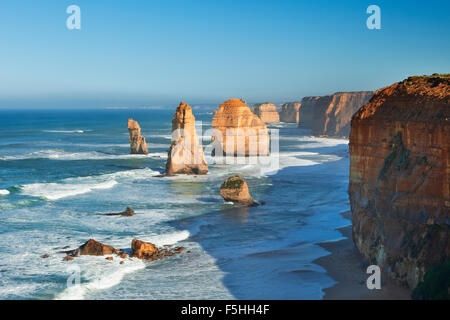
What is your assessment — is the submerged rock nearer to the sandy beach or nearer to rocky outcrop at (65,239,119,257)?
rocky outcrop at (65,239,119,257)

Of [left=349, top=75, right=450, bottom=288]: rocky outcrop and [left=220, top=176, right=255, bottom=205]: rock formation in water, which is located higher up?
[left=349, top=75, right=450, bottom=288]: rocky outcrop

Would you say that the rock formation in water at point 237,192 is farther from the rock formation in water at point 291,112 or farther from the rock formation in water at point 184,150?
the rock formation in water at point 291,112

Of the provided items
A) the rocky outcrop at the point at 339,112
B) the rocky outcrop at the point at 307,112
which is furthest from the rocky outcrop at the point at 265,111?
the rocky outcrop at the point at 339,112

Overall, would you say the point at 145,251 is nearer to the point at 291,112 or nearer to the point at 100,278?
the point at 100,278

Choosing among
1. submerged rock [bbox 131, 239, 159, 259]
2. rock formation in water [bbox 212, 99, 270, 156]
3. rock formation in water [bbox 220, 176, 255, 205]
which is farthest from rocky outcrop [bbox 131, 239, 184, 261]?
rock formation in water [bbox 212, 99, 270, 156]
